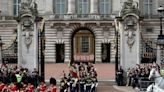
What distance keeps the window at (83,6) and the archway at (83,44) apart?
8.13 ft

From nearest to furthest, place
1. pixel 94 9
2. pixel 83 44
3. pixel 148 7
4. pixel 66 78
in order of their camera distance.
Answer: pixel 66 78
pixel 94 9
pixel 83 44
pixel 148 7

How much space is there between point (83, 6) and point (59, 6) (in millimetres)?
3149

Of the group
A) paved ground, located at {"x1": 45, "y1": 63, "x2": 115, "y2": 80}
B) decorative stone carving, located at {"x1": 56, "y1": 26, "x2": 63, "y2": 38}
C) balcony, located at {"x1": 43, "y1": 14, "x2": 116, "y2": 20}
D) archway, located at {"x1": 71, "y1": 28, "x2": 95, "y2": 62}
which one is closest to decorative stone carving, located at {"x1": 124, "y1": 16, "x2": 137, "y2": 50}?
paved ground, located at {"x1": 45, "y1": 63, "x2": 115, "y2": 80}

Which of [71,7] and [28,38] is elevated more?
[71,7]

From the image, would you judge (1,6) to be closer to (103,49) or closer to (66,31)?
Answer: (66,31)

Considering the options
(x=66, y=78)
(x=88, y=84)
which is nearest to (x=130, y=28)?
(x=88, y=84)

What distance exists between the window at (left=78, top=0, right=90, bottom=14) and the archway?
248 centimetres

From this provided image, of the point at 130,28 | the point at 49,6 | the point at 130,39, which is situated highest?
the point at 49,6

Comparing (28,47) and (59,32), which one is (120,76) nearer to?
(28,47)

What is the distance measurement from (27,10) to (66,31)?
32.9 meters

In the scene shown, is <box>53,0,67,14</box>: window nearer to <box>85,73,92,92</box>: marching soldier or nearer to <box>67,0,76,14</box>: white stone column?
<box>67,0,76,14</box>: white stone column

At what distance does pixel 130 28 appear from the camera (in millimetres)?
34500

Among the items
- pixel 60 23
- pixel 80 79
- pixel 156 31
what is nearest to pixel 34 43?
pixel 80 79

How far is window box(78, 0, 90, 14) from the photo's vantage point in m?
68.4
